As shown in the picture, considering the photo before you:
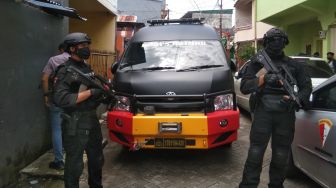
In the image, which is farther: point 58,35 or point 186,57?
point 58,35

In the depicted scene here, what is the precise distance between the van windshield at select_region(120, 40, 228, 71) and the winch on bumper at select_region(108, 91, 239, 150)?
34.5 inches

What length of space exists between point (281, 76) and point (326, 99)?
0.61 metres

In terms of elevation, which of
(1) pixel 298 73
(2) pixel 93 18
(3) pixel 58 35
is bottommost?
(1) pixel 298 73

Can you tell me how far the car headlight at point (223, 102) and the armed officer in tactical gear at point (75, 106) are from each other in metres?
1.95

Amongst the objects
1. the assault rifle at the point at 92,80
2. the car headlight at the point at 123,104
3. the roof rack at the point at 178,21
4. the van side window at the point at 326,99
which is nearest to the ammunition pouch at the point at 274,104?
the van side window at the point at 326,99

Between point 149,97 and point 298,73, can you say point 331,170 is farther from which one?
point 149,97

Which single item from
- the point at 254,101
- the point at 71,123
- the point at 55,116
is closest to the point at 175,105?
the point at 254,101

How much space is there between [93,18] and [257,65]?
419 inches

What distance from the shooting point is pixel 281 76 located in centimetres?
404

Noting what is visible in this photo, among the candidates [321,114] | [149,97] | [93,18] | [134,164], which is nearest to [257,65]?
[321,114]

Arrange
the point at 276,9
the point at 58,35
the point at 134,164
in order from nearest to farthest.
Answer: the point at 134,164 → the point at 58,35 → the point at 276,9

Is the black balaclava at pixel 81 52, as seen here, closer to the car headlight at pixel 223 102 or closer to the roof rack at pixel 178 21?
the car headlight at pixel 223 102

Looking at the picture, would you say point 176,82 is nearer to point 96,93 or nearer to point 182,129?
point 182,129

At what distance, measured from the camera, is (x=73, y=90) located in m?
4.02
